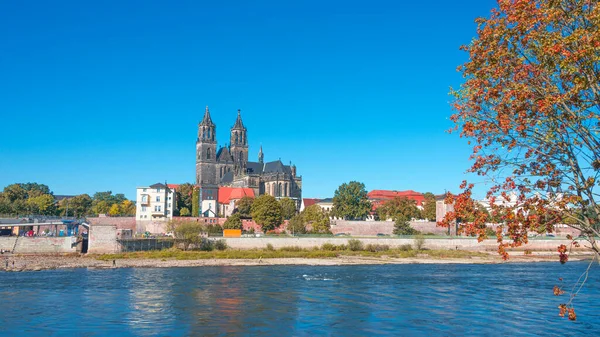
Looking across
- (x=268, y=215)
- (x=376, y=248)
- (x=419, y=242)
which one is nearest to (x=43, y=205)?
(x=268, y=215)

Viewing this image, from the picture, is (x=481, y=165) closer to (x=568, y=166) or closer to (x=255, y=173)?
(x=568, y=166)

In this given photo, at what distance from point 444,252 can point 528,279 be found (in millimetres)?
24841

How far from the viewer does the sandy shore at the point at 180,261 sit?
46.2 meters

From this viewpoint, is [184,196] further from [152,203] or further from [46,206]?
[46,206]

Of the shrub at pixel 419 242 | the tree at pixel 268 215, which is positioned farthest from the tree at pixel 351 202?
the shrub at pixel 419 242

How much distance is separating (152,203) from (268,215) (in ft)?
71.4

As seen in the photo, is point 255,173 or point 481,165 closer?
point 481,165

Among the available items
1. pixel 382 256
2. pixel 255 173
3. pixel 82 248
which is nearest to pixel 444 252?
pixel 382 256

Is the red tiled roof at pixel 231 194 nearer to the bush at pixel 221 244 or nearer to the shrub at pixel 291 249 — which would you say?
the shrub at pixel 291 249

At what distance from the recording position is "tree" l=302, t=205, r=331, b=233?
76.2 meters

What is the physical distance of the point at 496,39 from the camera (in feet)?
30.7

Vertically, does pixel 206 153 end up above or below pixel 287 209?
above

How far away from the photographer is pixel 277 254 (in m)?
56.2

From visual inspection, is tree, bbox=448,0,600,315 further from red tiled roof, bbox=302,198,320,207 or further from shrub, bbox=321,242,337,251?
red tiled roof, bbox=302,198,320,207
